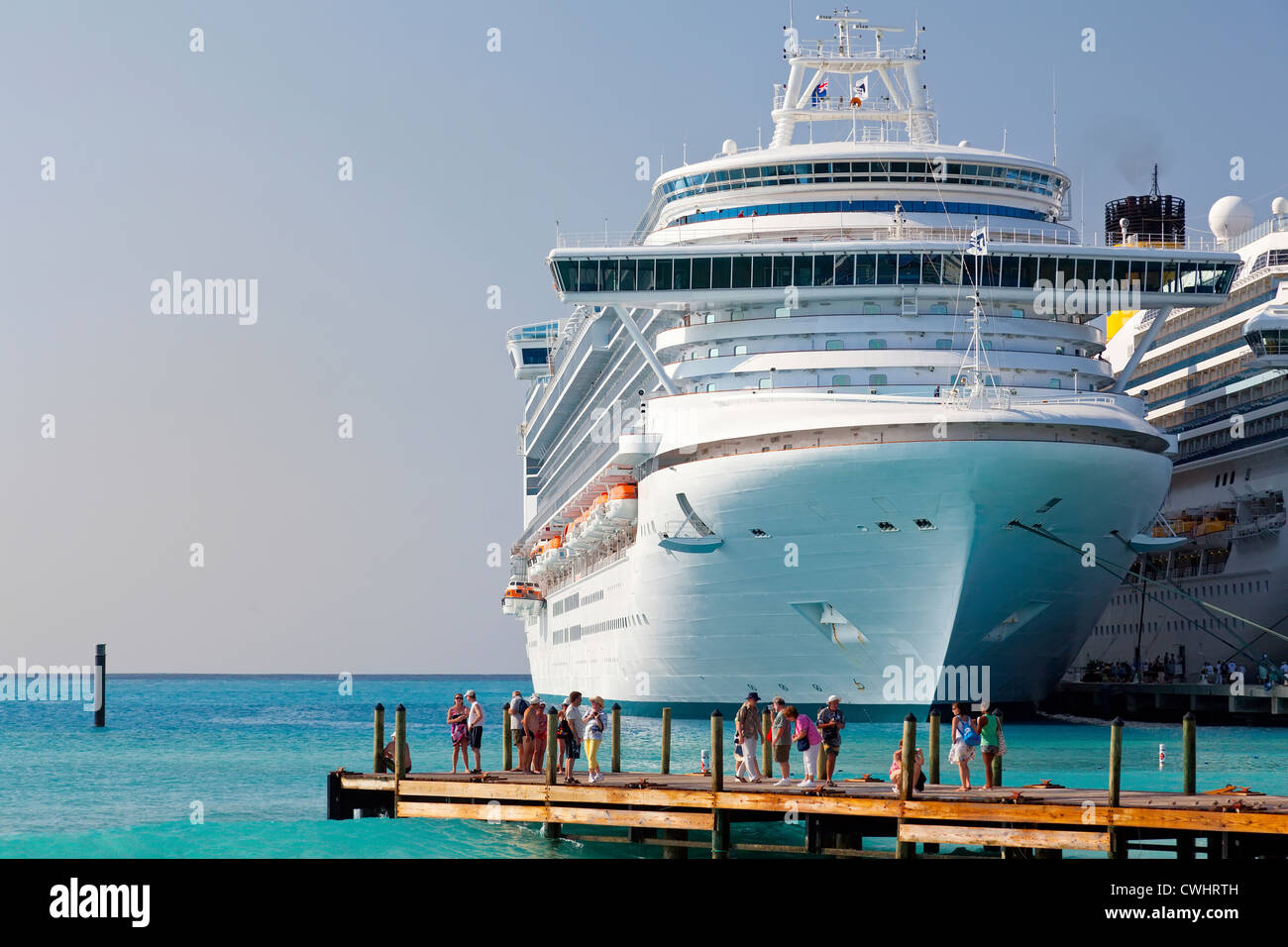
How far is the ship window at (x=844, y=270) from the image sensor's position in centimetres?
4528

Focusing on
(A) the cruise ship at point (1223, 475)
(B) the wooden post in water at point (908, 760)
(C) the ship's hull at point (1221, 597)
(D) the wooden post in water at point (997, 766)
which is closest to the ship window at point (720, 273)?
(A) the cruise ship at point (1223, 475)

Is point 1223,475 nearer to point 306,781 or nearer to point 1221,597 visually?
point 1221,597

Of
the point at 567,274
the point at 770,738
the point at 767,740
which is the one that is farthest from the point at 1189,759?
the point at 567,274

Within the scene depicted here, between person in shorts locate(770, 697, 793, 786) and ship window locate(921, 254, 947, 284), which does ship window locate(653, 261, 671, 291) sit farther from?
person in shorts locate(770, 697, 793, 786)

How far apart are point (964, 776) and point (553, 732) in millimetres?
6145

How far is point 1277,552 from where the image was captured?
59.2m

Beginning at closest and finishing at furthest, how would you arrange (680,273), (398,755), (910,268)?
(398,755) → (910,268) → (680,273)

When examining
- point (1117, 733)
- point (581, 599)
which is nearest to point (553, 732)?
point (1117, 733)

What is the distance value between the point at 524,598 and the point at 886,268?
38.0 meters

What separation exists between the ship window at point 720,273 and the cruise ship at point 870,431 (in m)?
0.05

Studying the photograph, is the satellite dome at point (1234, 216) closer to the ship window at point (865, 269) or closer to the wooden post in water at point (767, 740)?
the ship window at point (865, 269)

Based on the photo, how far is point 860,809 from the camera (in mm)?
23594

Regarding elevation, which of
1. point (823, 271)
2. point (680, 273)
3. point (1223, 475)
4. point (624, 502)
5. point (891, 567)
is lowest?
point (891, 567)
